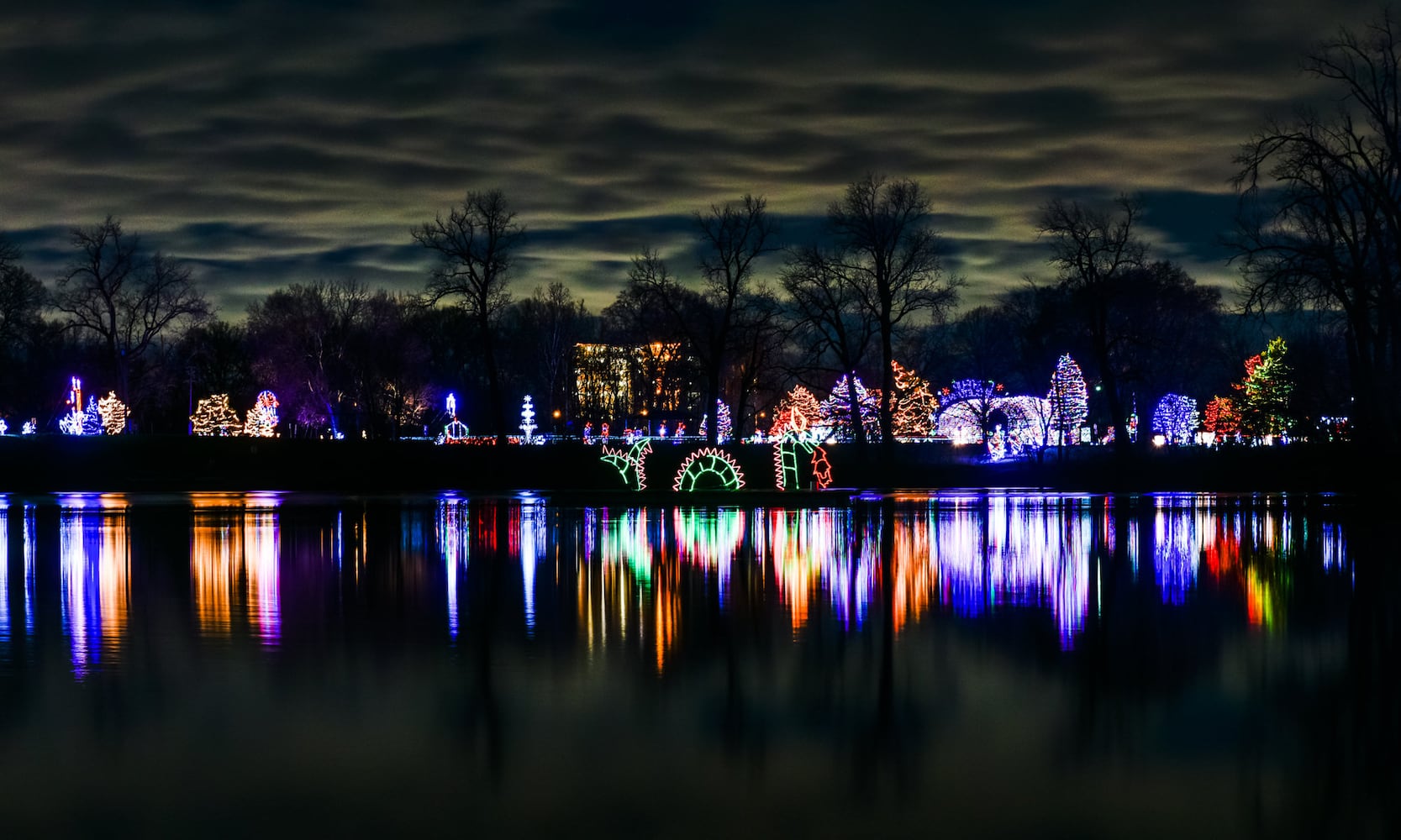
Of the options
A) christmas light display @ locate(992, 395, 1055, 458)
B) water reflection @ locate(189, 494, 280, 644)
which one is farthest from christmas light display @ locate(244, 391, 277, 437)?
water reflection @ locate(189, 494, 280, 644)

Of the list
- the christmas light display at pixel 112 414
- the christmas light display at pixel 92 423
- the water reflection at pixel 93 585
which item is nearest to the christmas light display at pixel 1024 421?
the christmas light display at pixel 112 414

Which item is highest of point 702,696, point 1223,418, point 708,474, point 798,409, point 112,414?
point 112,414

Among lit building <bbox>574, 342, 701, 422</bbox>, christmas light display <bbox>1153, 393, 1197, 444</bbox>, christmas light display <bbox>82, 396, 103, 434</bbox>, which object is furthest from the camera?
lit building <bbox>574, 342, 701, 422</bbox>

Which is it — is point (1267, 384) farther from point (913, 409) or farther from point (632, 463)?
point (632, 463)

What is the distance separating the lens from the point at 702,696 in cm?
Result: 1030

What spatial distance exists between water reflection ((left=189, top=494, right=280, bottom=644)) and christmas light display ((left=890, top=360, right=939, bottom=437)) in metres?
41.5

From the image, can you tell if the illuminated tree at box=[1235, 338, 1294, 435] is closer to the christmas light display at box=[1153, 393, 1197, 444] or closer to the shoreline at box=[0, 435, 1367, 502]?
the christmas light display at box=[1153, 393, 1197, 444]

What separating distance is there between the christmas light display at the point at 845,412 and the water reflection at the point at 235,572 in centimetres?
4067

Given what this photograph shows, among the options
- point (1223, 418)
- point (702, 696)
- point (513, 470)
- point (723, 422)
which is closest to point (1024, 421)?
point (513, 470)

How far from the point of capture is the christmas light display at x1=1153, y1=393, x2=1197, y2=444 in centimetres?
Result: 10288

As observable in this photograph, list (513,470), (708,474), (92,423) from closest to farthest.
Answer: (708,474)
(513,470)
(92,423)

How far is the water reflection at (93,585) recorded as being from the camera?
12.7m

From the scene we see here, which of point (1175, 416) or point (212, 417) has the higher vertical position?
point (212, 417)

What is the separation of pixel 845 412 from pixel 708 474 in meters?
19.2
